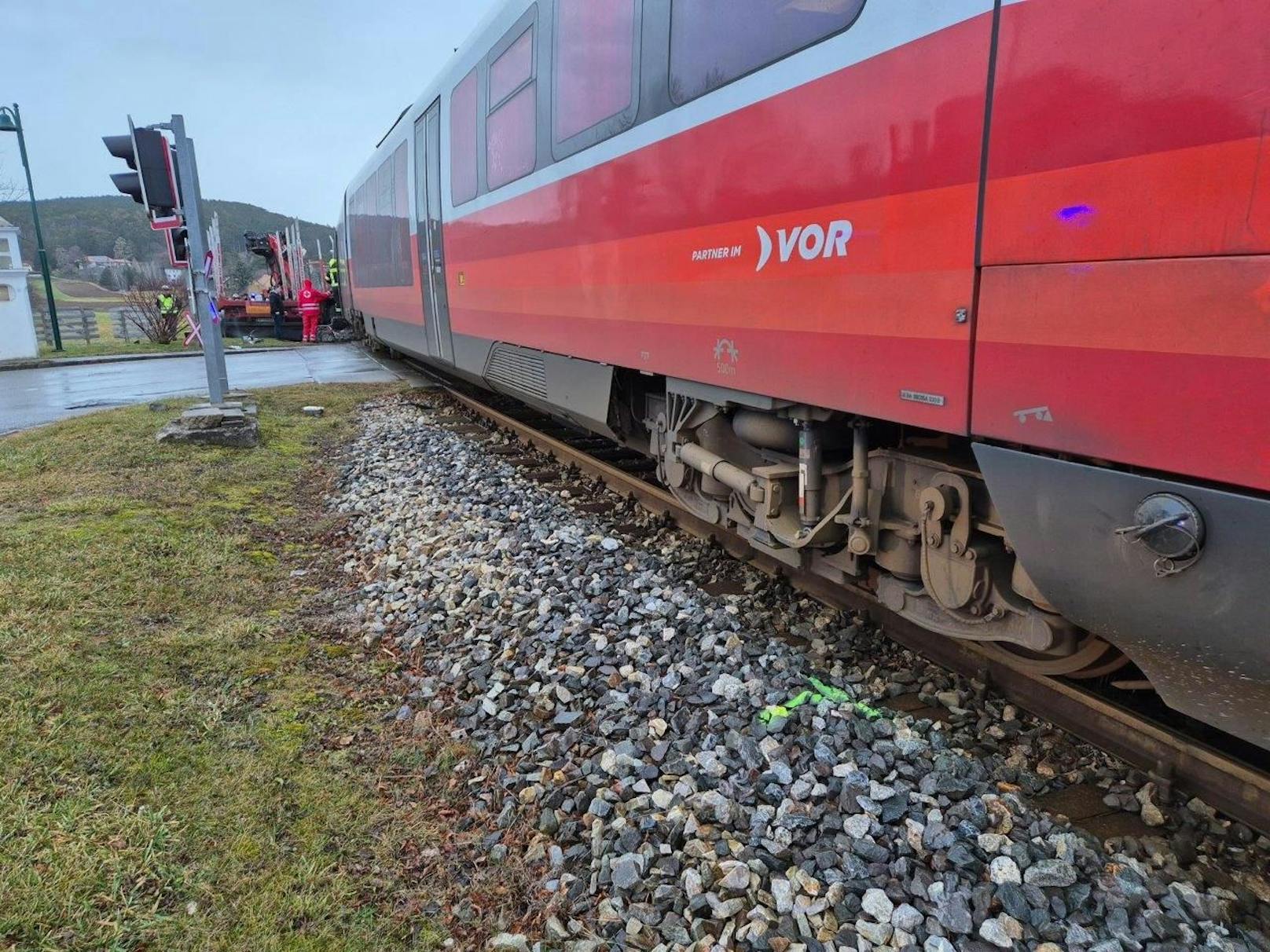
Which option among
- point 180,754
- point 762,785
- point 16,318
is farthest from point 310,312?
point 762,785

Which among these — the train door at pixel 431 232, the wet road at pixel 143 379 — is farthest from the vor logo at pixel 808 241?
the wet road at pixel 143 379

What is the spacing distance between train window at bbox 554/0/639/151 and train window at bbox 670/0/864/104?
19.1 inches

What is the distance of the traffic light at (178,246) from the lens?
9070 mm

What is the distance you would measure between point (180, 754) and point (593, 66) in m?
3.96

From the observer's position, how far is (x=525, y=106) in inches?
226

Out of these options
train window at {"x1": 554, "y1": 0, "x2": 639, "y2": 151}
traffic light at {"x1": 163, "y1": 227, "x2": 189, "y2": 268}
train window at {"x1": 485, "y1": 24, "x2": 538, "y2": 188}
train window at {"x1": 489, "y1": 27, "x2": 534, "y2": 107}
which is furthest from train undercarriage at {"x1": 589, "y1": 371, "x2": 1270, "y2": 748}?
traffic light at {"x1": 163, "y1": 227, "x2": 189, "y2": 268}

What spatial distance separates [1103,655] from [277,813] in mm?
2799

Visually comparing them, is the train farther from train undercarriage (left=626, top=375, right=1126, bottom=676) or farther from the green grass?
the green grass

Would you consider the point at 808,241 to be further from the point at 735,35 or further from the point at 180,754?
the point at 180,754

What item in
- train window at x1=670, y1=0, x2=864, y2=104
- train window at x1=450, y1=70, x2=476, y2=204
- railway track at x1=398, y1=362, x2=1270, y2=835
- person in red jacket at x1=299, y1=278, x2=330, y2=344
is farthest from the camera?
person in red jacket at x1=299, y1=278, x2=330, y2=344

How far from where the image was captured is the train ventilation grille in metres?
6.28

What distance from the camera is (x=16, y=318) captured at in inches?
819

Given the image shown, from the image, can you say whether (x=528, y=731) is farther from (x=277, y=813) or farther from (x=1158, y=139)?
(x=1158, y=139)

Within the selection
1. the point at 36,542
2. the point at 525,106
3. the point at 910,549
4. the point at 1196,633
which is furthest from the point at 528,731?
the point at 525,106
